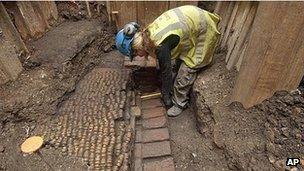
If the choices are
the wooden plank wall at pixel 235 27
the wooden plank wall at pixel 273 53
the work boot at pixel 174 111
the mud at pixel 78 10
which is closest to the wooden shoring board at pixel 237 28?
the wooden plank wall at pixel 235 27

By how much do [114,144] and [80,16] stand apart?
296cm

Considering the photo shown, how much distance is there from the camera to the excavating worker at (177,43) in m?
3.75

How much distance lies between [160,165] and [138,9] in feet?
8.97

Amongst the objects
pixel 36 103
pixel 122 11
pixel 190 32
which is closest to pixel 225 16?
pixel 190 32

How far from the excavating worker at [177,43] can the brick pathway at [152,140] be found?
0.81 feet

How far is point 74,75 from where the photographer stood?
14.6 ft

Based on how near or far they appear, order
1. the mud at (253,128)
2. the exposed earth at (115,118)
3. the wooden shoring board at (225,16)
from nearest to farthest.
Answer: the mud at (253,128) → the exposed earth at (115,118) → the wooden shoring board at (225,16)

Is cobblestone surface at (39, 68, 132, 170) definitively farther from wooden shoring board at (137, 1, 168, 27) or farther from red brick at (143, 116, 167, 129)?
wooden shoring board at (137, 1, 168, 27)

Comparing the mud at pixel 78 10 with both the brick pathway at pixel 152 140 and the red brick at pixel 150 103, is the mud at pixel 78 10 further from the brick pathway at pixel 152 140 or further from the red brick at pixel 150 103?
the brick pathway at pixel 152 140

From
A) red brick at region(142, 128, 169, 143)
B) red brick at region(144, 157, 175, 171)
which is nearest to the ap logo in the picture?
red brick at region(144, 157, 175, 171)

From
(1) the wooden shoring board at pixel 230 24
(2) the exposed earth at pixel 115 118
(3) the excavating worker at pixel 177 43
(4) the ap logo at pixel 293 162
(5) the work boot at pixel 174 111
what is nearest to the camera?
(4) the ap logo at pixel 293 162

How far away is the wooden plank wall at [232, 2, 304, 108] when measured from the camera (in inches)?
108

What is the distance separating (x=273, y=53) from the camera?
2930mm

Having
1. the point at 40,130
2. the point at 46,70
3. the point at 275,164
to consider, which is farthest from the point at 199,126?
the point at 46,70
